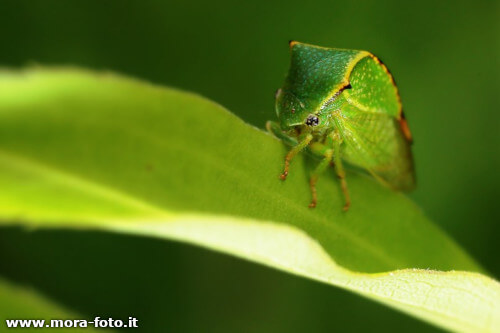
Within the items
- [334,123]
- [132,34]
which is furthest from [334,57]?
[132,34]

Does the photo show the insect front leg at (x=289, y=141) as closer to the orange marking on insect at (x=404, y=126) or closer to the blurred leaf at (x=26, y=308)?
the orange marking on insect at (x=404, y=126)

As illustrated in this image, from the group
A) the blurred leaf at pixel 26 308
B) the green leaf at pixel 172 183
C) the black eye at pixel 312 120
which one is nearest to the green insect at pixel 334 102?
the black eye at pixel 312 120

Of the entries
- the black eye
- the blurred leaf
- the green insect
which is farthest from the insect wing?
the blurred leaf

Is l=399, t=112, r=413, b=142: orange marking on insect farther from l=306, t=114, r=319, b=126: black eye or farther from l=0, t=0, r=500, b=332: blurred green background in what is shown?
l=0, t=0, r=500, b=332: blurred green background

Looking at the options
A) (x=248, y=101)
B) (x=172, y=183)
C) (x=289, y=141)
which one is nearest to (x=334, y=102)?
(x=289, y=141)

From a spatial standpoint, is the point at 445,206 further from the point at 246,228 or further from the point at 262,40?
the point at 246,228

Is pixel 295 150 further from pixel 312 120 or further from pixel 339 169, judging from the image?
pixel 312 120
